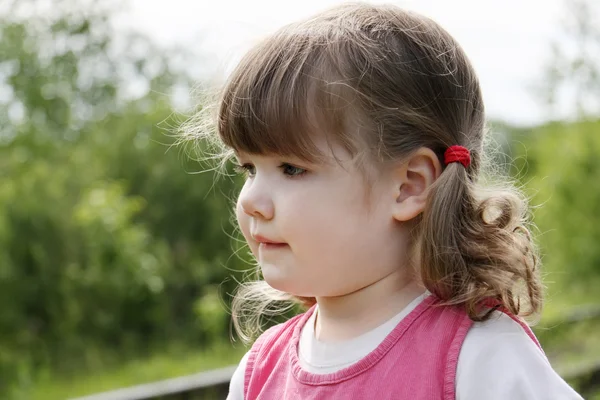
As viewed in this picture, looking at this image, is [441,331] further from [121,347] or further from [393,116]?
[121,347]

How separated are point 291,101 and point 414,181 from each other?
325 mm

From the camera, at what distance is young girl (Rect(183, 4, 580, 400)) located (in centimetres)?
198

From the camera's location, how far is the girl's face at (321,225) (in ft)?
6.50

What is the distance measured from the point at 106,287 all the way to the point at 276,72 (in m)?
4.36

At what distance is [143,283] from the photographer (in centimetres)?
629

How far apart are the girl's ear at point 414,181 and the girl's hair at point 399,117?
0.07 feet

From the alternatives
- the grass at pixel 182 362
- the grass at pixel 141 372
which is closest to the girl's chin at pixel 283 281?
the grass at pixel 182 362

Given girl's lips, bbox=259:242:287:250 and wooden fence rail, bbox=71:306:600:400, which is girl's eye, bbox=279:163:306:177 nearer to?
girl's lips, bbox=259:242:287:250

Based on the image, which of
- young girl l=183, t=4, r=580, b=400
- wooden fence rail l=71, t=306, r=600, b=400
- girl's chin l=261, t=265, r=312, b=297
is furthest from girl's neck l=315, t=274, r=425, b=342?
wooden fence rail l=71, t=306, r=600, b=400

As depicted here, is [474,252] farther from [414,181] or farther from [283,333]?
[283,333]

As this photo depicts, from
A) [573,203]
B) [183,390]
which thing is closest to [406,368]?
[183,390]

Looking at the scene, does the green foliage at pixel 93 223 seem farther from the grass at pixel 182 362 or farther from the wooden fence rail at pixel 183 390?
the wooden fence rail at pixel 183 390

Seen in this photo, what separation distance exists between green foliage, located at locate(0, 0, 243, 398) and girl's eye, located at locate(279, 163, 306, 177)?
12.0 ft

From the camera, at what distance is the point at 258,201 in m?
2.02
